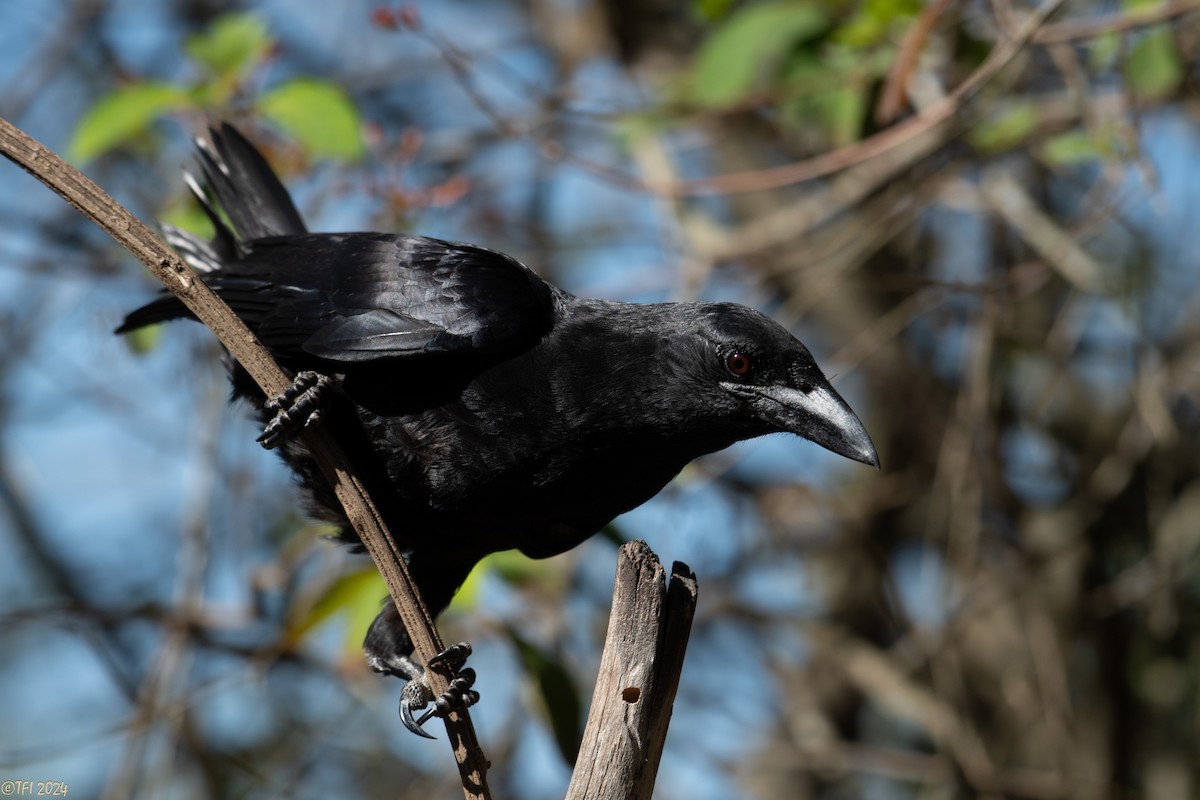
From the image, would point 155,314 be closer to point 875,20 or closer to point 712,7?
point 712,7

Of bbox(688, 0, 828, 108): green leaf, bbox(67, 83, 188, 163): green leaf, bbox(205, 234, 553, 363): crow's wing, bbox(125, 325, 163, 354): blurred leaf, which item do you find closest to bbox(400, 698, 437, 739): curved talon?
bbox(205, 234, 553, 363): crow's wing

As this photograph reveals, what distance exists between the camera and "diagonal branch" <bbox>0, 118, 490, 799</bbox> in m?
2.36

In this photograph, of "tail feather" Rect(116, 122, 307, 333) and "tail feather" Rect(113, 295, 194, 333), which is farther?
"tail feather" Rect(116, 122, 307, 333)

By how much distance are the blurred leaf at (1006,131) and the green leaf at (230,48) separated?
104 inches

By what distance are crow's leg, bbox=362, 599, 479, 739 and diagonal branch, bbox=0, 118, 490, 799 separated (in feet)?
0.90

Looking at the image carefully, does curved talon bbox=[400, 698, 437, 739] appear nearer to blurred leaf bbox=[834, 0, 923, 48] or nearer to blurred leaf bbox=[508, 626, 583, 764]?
blurred leaf bbox=[508, 626, 583, 764]

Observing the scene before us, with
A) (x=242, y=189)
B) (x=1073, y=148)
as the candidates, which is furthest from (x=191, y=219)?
(x=1073, y=148)

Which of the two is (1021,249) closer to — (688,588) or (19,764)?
(688,588)

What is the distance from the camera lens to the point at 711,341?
3.00 meters

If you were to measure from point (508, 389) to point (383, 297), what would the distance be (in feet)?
1.56

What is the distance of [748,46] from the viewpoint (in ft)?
14.4

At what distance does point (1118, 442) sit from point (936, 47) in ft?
7.70

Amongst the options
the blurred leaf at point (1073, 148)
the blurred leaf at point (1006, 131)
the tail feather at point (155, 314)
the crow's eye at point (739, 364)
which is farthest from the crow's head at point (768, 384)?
the blurred leaf at point (1006, 131)

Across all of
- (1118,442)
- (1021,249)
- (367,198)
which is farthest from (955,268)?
(367,198)
